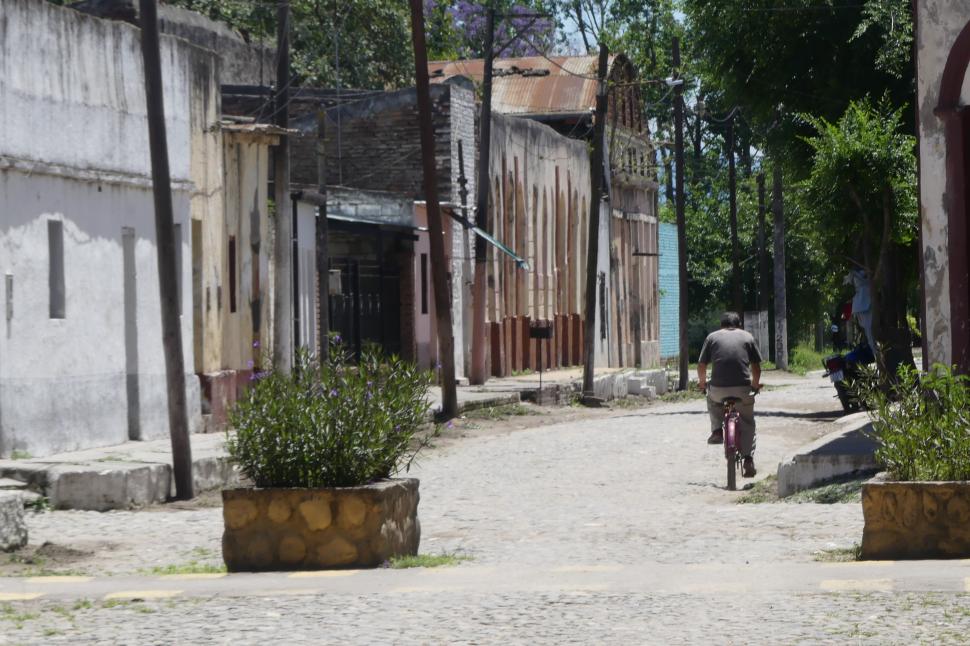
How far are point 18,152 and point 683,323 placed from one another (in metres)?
24.3

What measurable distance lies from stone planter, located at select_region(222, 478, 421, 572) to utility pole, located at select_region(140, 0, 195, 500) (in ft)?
19.7

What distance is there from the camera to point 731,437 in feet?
53.2

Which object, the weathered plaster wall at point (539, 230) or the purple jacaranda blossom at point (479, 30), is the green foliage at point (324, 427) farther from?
the purple jacaranda blossom at point (479, 30)

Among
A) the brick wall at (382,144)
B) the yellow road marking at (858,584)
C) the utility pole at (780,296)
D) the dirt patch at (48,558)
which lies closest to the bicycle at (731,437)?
the dirt patch at (48,558)

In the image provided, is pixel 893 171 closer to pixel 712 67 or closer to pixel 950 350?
pixel 950 350

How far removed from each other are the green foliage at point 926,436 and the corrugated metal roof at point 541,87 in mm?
36382

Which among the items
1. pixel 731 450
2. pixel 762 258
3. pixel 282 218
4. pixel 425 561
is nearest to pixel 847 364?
pixel 282 218

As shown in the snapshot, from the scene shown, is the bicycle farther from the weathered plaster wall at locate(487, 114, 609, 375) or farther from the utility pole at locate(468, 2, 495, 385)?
the weathered plaster wall at locate(487, 114, 609, 375)

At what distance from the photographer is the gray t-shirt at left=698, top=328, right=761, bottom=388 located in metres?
16.6

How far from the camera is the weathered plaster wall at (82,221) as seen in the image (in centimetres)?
1717

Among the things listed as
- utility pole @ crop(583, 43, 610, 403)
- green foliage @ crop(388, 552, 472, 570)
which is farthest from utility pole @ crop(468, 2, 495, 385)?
green foliage @ crop(388, 552, 472, 570)

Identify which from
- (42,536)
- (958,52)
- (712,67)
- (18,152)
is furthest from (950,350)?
(712,67)

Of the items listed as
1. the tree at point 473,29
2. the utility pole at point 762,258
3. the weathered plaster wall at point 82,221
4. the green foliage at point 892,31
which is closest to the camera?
the weathered plaster wall at point 82,221

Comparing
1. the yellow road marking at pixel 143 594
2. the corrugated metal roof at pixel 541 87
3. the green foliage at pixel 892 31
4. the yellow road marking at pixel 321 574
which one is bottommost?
the yellow road marking at pixel 321 574
